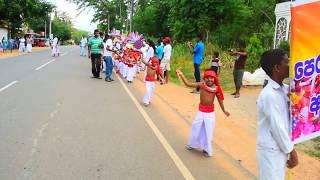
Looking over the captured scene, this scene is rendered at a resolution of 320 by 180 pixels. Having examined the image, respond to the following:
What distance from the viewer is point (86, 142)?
736 cm

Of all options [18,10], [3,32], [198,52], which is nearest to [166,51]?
[198,52]

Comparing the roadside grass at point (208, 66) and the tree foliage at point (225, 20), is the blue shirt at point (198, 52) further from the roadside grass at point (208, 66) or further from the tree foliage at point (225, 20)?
the tree foliage at point (225, 20)

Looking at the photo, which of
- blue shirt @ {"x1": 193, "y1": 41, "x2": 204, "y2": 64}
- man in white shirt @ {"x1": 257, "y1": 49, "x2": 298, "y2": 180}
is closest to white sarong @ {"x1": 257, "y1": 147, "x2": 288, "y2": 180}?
man in white shirt @ {"x1": 257, "y1": 49, "x2": 298, "y2": 180}

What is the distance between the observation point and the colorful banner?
11.6 feet

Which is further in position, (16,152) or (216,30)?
(216,30)

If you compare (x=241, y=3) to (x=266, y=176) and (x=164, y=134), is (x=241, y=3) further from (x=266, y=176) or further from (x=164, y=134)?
(x=266, y=176)

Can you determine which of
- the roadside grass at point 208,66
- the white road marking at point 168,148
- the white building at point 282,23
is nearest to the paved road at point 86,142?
the white road marking at point 168,148

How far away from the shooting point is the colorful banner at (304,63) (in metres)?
3.52

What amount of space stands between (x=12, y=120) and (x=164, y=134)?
3000mm

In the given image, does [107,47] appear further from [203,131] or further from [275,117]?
[275,117]

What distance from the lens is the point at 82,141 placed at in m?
7.41

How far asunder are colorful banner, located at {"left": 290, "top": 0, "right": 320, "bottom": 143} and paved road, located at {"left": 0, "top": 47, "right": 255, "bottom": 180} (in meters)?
2.58

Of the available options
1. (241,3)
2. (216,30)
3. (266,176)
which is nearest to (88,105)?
(266,176)

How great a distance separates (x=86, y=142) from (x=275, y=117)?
438cm
